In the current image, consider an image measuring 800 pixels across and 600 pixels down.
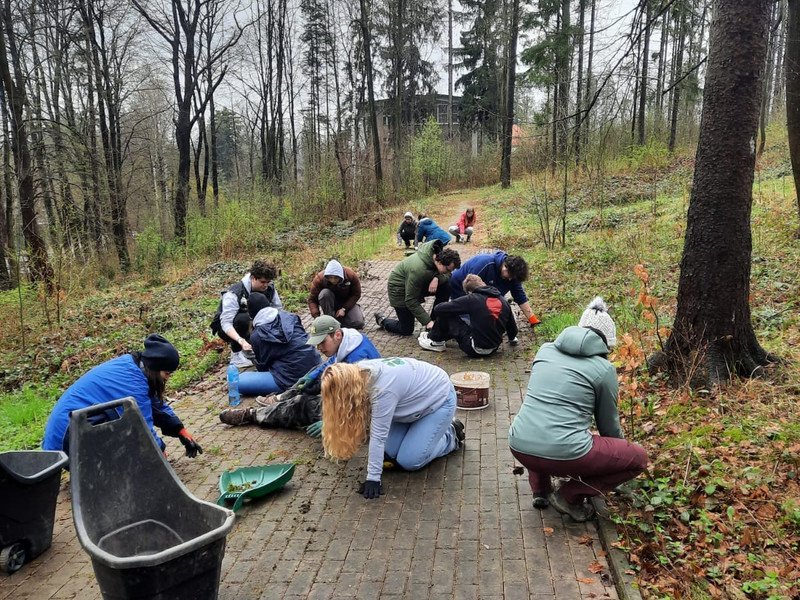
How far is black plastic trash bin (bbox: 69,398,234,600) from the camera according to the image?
262 cm

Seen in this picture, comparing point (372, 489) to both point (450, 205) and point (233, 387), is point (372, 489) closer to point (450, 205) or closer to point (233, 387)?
point (233, 387)

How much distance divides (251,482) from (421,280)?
396cm

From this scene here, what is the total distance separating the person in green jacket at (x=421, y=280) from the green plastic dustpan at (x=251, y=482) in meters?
3.57

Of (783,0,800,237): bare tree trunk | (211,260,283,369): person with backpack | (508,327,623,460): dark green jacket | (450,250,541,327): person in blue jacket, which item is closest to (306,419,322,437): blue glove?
(211,260,283,369): person with backpack

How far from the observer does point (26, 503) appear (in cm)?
357

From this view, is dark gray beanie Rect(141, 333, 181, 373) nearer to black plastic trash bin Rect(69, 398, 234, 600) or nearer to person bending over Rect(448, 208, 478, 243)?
black plastic trash bin Rect(69, 398, 234, 600)

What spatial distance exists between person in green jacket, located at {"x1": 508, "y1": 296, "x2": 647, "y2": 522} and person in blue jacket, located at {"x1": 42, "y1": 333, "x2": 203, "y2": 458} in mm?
2629

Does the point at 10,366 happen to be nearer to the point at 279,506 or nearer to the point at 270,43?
the point at 279,506

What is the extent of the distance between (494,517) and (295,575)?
4.48ft

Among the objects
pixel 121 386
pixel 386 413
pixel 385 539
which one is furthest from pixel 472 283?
pixel 121 386

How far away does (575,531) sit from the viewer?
363cm

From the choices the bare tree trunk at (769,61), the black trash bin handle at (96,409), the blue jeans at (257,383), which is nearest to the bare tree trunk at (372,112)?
the bare tree trunk at (769,61)

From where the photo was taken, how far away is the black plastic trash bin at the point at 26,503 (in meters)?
3.48

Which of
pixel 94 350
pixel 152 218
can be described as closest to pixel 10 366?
pixel 94 350
